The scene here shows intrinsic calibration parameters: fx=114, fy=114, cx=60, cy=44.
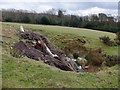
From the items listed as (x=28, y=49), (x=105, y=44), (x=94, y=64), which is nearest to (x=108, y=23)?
(x=105, y=44)

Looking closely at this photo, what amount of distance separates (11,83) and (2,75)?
0.64m

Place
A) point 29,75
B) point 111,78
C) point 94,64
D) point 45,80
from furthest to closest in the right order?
point 94,64
point 111,78
point 29,75
point 45,80

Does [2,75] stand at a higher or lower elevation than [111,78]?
higher

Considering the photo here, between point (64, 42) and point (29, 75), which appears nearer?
point (29, 75)

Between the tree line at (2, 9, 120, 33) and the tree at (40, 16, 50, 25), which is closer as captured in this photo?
the tree line at (2, 9, 120, 33)

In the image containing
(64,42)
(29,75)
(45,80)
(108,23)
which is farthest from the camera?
(108,23)

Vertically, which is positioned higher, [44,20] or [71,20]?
[71,20]

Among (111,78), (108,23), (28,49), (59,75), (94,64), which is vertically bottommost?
(94,64)

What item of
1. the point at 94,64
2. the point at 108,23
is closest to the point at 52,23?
the point at 108,23

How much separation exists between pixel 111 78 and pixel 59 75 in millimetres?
2274

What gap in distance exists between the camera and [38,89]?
3500mm

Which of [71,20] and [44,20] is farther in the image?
[71,20]

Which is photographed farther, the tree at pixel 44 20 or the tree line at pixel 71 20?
the tree at pixel 44 20

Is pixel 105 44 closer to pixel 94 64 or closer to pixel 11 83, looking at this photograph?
pixel 94 64
